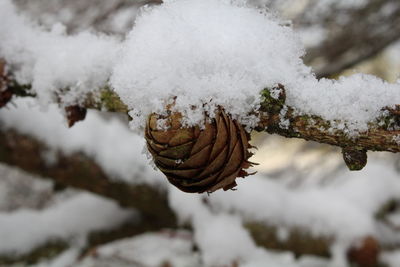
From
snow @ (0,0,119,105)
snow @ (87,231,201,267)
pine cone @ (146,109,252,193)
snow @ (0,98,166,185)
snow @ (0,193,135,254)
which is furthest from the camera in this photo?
snow @ (0,193,135,254)

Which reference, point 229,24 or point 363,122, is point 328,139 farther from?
point 229,24

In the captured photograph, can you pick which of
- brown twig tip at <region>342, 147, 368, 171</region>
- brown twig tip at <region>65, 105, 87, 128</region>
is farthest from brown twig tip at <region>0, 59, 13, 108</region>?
brown twig tip at <region>342, 147, 368, 171</region>

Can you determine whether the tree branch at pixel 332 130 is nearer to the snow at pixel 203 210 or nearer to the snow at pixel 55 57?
the snow at pixel 55 57

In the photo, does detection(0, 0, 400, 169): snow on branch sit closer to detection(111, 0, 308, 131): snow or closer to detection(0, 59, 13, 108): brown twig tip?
detection(111, 0, 308, 131): snow

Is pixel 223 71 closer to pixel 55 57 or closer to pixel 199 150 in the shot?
pixel 199 150

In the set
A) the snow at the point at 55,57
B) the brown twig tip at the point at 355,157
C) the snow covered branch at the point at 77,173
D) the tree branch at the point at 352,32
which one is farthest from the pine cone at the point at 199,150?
the tree branch at the point at 352,32

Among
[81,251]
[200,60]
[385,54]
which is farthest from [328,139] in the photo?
[385,54]
